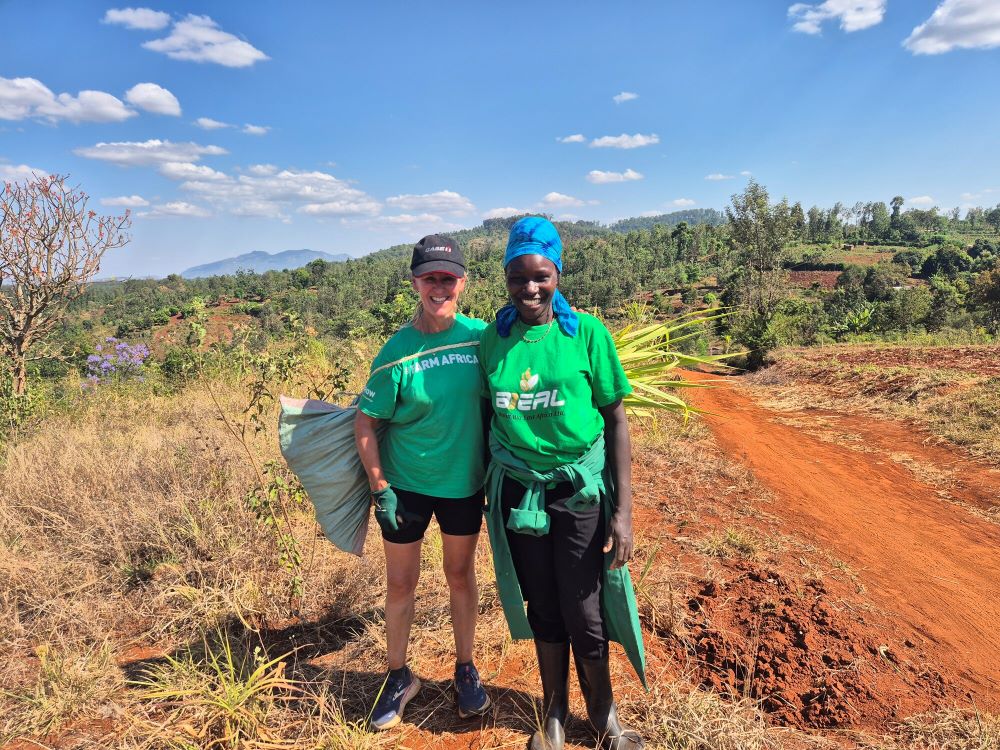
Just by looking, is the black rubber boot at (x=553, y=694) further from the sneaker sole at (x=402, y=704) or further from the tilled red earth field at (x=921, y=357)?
the tilled red earth field at (x=921, y=357)

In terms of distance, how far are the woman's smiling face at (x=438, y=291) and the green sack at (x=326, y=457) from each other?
560 mm

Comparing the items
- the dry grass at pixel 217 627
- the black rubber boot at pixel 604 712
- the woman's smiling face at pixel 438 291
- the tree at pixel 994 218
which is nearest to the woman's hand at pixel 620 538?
the black rubber boot at pixel 604 712

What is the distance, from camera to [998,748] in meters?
1.75

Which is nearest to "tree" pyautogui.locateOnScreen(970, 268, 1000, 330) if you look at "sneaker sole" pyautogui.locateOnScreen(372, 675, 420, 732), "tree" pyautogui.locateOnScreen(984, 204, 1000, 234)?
"sneaker sole" pyautogui.locateOnScreen(372, 675, 420, 732)

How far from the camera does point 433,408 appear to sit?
1.67 meters

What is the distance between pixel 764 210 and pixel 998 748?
1834 cm

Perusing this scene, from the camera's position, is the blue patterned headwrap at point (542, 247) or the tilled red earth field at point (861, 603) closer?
the blue patterned headwrap at point (542, 247)

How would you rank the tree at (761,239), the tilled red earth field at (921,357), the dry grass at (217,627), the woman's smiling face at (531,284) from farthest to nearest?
the tree at (761,239)
the tilled red earth field at (921,357)
the dry grass at (217,627)
the woman's smiling face at (531,284)

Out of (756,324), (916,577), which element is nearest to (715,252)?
(756,324)

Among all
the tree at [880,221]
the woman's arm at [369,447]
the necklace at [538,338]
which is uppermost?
the tree at [880,221]

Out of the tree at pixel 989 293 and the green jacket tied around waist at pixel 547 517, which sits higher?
the tree at pixel 989 293

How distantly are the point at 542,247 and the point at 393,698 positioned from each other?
170cm

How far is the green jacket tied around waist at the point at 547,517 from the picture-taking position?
60.0 inches

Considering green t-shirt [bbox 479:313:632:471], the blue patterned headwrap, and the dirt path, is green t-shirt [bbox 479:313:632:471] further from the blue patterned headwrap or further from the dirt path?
the dirt path
